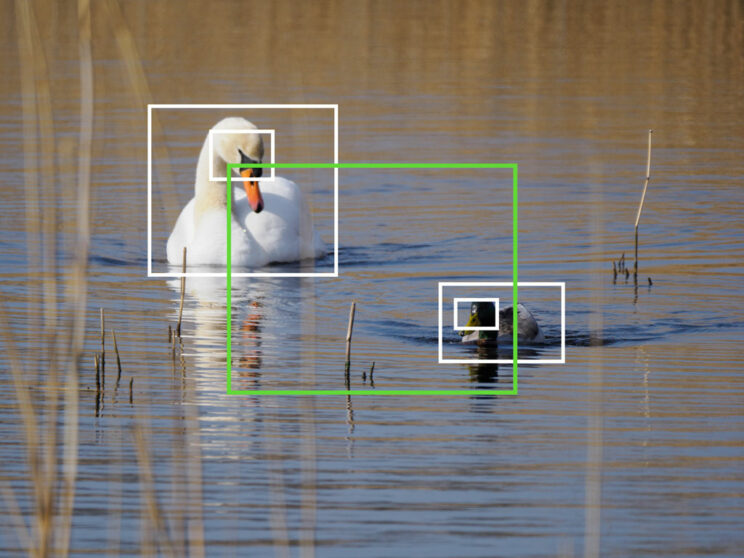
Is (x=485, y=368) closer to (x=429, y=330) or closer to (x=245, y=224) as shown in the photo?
(x=429, y=330)

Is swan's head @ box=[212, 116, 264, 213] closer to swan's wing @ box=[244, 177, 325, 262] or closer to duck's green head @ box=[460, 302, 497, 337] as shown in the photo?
swan's wing @ box=[244, 177, 325, 262]

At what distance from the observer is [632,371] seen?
8.30 m

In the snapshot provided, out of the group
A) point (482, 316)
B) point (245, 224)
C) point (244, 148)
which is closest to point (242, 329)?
point (482, 316)

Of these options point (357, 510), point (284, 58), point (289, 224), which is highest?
point (284, 58)

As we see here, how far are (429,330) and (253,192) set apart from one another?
3.10 meters

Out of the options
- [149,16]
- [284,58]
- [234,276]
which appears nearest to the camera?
[234,276]

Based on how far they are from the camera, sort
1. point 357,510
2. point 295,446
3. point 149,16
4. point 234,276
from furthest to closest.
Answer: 1. point 149,16
2. point 234,276
3. point 295,446
4. point 357,510

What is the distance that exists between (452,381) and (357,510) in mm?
2431

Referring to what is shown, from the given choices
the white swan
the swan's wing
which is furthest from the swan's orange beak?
the swan's wing

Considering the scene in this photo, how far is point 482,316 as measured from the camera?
9.52m

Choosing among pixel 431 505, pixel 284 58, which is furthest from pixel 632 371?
pixel 284 58

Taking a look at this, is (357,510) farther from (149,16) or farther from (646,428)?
(149,16)

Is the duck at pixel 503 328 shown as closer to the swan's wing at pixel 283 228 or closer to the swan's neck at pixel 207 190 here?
the swan's wing at pixel 283 228

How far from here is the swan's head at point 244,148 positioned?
12156 mm
